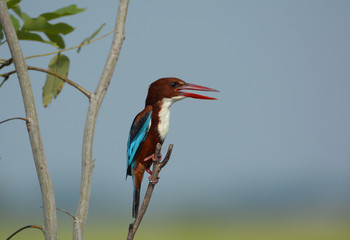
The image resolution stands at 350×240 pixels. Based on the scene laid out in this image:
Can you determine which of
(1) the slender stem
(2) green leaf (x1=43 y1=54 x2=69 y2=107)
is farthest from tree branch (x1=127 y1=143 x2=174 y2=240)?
(2) green leaf (x1=43 y1=54 x2=69 y2=107)

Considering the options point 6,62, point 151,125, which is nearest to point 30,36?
point 6,62

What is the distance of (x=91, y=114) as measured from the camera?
2.10 metres

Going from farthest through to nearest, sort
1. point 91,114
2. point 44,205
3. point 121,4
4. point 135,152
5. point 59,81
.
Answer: point 135,152 < point 59,81 < point 121,4 < point 91,114 < point 44,205

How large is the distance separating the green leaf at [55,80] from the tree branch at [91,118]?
19.9 inches

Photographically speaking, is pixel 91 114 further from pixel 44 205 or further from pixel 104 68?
pixel 44 205

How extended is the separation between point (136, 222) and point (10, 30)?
118cm

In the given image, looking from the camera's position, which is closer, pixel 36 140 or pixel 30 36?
pixel 36 140

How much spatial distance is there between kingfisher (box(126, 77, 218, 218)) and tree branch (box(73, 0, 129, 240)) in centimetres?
72

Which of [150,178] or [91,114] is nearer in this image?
[91,114]

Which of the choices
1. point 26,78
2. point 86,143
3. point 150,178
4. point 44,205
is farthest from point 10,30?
point 150,178

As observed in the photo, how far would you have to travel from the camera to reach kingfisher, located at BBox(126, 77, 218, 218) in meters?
2.81

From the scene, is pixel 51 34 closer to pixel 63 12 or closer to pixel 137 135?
pixel 63 12

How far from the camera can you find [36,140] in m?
2.00

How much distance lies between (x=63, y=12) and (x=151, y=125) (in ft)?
3.06
